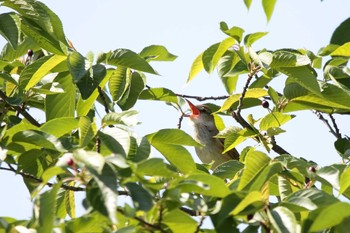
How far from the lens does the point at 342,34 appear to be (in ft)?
12.8

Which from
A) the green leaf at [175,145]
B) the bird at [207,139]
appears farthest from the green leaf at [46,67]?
the bird at [207,139]

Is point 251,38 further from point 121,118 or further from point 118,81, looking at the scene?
point 121,118

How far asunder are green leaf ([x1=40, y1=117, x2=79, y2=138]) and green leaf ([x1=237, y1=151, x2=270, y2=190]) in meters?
0.61

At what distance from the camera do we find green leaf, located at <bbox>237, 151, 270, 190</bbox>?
2.95 m

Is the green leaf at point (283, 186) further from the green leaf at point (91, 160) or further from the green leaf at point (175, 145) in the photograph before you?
the green leaf at point (91, 160)

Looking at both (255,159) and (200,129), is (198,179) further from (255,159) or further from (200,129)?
(200,129)

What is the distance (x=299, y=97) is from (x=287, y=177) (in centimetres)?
83

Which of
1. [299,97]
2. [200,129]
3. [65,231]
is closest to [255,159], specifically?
[65,231]

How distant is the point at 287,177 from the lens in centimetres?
325

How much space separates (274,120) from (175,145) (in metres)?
0.87

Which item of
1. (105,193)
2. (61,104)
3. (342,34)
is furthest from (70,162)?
(342,34)

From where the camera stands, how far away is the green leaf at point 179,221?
2.66 m

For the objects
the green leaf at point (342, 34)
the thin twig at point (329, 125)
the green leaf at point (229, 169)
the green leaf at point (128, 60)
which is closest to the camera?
the green leaf at point (128, 60)

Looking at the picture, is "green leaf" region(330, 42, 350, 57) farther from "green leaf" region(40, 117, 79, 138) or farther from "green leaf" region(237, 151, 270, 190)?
"green leaf" region(40, 117, 79, 138)
